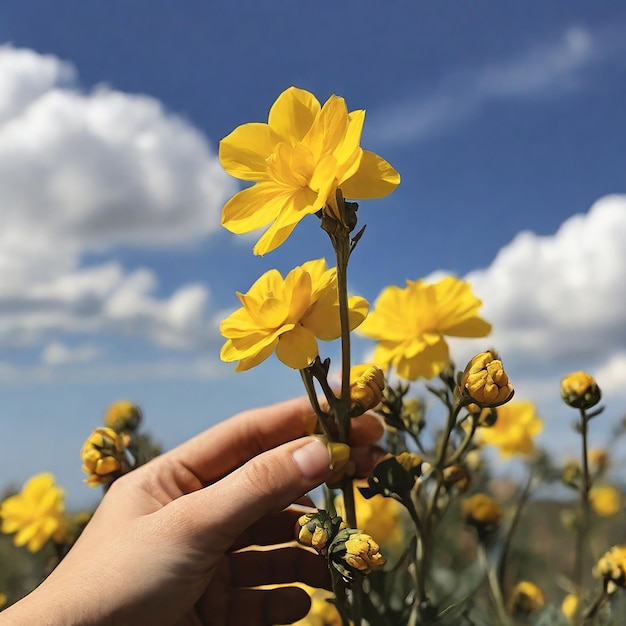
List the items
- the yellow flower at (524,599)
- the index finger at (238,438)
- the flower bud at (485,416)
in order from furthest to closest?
the yellow flower at (524,599) → the index finger at (238,438) → the flower bud at (485,416)

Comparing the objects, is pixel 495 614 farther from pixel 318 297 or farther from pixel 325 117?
pixel 325 117

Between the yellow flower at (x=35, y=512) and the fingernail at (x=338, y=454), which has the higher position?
the yellow flower at (x=35, y=512)

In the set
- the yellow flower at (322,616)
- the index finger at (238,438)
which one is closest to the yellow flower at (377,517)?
the yellow flower at (322,616)

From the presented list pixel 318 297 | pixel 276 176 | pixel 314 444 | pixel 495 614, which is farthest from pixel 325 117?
pixel 495 614

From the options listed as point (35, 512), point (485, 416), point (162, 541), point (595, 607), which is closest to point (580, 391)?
point (485, 416)

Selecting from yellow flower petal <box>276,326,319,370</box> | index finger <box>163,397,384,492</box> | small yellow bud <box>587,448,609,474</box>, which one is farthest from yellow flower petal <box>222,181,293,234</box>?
small yellow bud <box>587,448,609,474</box>

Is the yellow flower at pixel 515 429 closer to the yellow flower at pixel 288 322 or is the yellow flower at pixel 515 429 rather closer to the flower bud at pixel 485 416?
the flower bud at pixel 485 416

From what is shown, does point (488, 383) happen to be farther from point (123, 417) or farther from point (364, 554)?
point (123, 417)
